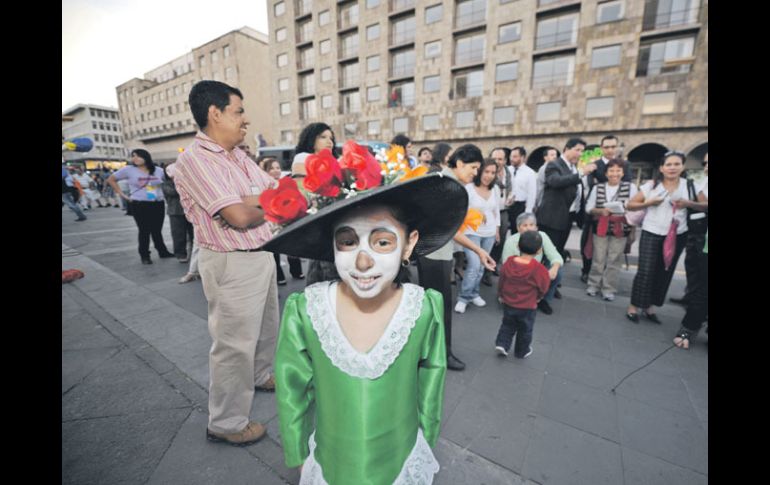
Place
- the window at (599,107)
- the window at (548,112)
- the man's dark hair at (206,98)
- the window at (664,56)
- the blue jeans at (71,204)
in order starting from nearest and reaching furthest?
the man's dark hair at (206,98) → the blue jeans at (71,204) → the window at (664,56) → the window at (599,107) → the window at (548,112)

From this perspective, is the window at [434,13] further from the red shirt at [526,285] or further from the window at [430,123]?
the red shirt at [526,285]

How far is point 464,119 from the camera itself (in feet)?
72.2

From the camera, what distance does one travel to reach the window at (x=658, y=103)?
17000mm

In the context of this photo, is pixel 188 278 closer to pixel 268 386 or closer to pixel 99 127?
pixel 268 386

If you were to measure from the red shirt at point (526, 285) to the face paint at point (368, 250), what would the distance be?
6.51 feet

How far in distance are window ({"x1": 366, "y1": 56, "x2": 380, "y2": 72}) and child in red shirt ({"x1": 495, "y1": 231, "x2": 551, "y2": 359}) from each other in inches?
1043

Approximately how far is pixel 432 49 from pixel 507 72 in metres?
5.83

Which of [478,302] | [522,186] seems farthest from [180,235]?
[522,186]

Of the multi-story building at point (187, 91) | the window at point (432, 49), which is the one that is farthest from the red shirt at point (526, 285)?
the multi-story building at point (187, 91)

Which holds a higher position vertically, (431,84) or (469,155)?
(431,84)

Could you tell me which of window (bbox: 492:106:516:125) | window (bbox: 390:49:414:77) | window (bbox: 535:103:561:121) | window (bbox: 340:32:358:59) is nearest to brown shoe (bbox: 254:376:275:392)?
window (bbox: 535:103:561:121)

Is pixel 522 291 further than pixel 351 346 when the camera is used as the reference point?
Yes
